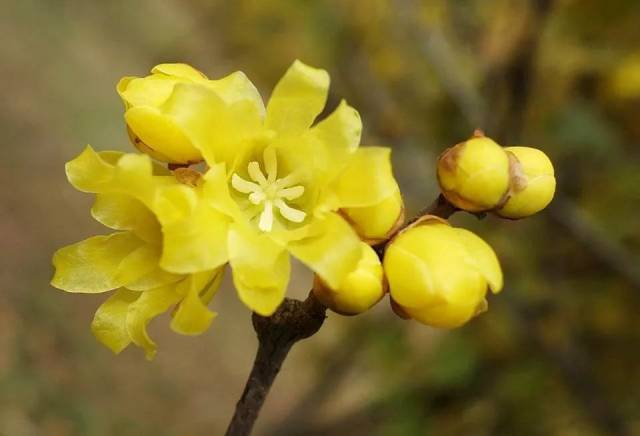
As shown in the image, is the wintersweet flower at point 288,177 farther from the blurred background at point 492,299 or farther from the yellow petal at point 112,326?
the blurred background at point 492,299

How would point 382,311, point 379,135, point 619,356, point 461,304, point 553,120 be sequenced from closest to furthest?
point 461,304
point 553,120
point 619,356
point 379,135
point 382,311

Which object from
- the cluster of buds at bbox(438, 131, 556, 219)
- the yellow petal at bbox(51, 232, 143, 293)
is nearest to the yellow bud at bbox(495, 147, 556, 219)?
the cluster of buds at bbox(438, 131, 556, 219)

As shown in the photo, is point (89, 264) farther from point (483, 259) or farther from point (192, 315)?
point (483, 259)

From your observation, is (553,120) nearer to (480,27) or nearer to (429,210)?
(480,27)

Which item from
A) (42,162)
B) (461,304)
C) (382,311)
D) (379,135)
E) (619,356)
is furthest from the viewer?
(42,162)

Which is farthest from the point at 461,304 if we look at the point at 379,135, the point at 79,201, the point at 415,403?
the point at 79,201

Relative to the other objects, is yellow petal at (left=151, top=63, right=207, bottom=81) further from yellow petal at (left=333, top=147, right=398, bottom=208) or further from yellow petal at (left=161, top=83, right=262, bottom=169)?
yellow petal at (left=333, top=147, right=398, bottom=208)
